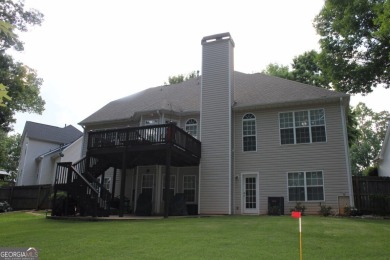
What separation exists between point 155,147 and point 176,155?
54.6 inches

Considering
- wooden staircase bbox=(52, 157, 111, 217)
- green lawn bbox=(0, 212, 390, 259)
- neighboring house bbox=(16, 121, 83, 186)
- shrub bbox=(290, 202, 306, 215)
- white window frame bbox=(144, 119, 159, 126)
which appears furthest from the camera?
neighboring house bbox=(16, 121, 83, 186)

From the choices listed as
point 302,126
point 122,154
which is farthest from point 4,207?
point 302,126

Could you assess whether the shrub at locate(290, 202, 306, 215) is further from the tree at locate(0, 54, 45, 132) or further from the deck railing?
the tree at locate(0, 54, 45, 132)

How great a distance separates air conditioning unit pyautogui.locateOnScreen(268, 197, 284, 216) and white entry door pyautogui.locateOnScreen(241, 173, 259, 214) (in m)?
0.82

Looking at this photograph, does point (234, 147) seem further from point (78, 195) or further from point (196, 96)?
point (78, 195)

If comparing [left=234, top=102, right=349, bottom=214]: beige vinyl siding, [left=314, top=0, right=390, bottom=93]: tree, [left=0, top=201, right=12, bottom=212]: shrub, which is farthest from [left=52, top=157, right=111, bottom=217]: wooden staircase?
[left=314, top=0, right=390, bottom=93]: tree

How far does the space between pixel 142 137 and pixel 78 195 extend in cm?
349

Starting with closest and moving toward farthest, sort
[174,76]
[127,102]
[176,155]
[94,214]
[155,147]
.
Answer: [94,214]
[155,147]
[176,155]
[127,102]
[174,76]

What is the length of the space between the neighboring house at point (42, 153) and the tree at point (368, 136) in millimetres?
40474

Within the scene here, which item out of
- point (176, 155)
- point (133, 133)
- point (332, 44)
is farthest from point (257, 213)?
point (332, 44)

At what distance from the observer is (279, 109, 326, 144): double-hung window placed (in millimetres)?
15289

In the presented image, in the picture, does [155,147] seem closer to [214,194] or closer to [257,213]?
[214,194]

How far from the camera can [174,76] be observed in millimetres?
35125

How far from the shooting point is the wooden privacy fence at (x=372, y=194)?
1433 cm
